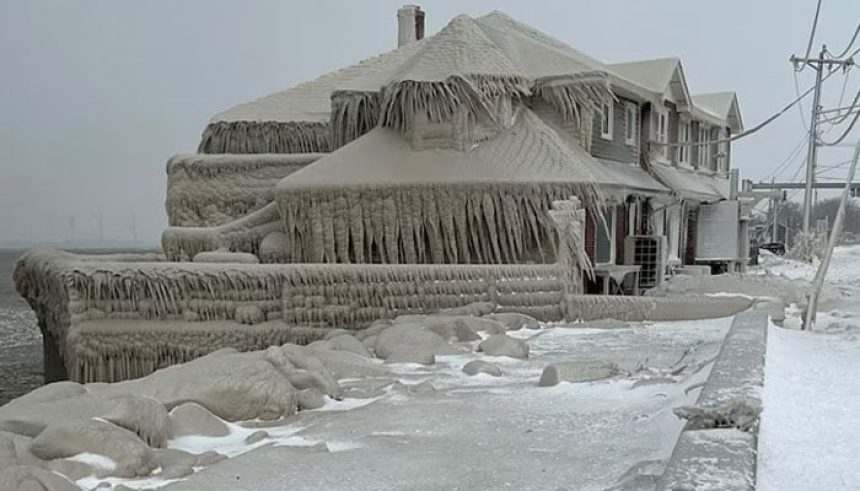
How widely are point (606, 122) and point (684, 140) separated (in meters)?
6.41

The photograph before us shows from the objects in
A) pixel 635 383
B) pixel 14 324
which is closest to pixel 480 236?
pixel 635 383

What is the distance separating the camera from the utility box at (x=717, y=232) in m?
24.2

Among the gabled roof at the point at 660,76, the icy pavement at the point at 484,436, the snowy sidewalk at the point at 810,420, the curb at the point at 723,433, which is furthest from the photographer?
the gabled roof at the point at 660,76

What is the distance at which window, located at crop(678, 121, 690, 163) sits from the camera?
74.5ft

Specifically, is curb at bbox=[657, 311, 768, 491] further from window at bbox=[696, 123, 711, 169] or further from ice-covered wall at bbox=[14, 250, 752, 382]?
window at bbox=[696, 123, 711, 169]

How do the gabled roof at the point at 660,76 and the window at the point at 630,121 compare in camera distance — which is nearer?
the window at the point at 630,121

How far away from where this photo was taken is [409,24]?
24.1 m

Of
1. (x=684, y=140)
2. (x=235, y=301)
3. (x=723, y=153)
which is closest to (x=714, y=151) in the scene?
(x=723, y=153)

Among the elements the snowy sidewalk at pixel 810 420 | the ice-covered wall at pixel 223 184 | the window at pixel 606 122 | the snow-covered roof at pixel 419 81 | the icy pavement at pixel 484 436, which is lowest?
the icy pavement at pixel 484 436

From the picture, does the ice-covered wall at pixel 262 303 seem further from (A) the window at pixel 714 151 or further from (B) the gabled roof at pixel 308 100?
(A) the window at pixel 714 151

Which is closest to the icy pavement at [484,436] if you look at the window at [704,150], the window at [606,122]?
the window at [606,122]

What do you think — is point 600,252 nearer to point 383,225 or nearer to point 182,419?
point 383,225

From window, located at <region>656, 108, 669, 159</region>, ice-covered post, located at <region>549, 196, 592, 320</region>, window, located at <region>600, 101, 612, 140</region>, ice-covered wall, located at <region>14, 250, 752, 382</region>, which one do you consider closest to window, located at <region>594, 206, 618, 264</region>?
window, located at <region>600, 101, 612, 140</region>

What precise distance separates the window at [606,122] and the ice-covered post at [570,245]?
A: 3.92m
